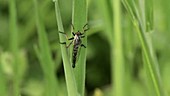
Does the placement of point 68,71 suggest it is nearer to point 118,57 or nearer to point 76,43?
point 76,43

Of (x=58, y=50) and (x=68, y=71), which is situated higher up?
(x=58, y=50)

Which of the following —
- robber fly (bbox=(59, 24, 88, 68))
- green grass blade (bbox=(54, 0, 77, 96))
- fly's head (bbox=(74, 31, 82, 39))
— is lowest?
green grass blade (bbox=(54, 0, 77, 96))

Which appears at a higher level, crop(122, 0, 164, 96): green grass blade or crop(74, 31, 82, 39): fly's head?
crop(74, 31, 82, 39): fly's head

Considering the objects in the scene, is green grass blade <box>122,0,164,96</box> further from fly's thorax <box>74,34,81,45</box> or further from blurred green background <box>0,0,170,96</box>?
blurred green background <box>0,0,170,96</box>

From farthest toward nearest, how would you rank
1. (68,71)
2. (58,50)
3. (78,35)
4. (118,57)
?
1. (58,50)
2. (118,57)
3. (78,35)
4. (68,71)

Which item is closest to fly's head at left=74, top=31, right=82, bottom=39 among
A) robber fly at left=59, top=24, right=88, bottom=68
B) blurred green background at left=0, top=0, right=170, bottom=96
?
robber fly at left=59, top=24, right=88, bottom=68

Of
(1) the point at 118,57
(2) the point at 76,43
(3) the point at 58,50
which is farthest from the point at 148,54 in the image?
(3) the point at 58,50

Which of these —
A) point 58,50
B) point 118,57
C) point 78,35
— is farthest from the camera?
point 58,50

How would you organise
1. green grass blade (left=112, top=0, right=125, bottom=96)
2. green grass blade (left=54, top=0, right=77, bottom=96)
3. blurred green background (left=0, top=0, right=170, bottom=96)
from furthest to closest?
blurred green background (left=0, top=0, right=170, bottom=96)
green grass blade (left=112, top=0, right=125, bottom=96)
green grass blade (left=54, top=0, right=77, bottom=96)

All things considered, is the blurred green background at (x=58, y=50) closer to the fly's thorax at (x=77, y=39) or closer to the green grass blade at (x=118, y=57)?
the green grass blade at (x=118, y=57)

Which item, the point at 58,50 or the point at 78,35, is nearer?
the point at 78,35

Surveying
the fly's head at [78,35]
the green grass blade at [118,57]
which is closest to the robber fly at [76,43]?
the fly's head at [78,35]
